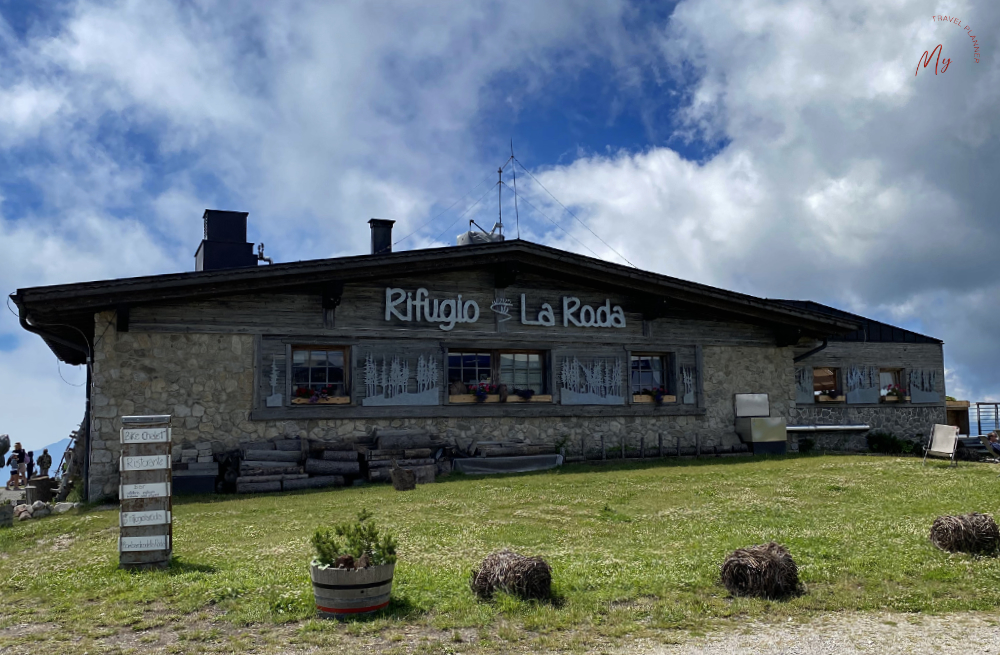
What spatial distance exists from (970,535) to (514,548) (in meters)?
4.42

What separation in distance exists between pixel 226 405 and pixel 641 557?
10.0 m

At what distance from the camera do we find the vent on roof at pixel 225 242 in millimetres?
23031

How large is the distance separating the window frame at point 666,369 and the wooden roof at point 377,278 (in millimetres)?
1307

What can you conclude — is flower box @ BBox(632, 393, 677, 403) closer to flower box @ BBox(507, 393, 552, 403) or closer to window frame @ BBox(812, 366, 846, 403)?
flower box @ BBox(507, 393, 552, 403)

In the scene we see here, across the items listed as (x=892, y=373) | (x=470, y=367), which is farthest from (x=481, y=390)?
(x=892, y=373)

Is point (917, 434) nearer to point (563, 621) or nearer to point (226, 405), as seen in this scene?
point (226, 405)

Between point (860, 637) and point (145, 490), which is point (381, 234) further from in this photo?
point (860, 637)

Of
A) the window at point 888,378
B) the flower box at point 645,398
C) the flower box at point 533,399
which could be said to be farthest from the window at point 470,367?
the window at point 888,378

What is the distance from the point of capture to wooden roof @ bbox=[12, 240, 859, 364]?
553 inches

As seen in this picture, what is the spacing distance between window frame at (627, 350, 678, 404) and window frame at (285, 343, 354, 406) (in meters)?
6.54

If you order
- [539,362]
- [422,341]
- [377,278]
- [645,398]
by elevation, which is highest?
[377,278]

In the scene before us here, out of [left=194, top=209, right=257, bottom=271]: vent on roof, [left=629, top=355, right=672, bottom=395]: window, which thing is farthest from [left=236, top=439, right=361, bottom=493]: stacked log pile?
[left=194, top=209, right=257, bottom=271]: vent on roof

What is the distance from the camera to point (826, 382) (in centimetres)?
2581

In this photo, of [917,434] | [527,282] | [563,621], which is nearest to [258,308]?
[527,282]
